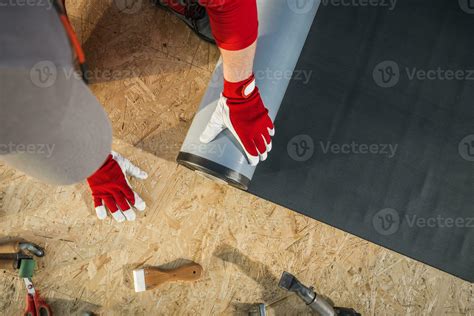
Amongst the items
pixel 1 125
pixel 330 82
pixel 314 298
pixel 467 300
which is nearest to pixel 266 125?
pixel 330 82

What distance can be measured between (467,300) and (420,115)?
82 centimetres

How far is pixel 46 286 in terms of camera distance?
4.95ft

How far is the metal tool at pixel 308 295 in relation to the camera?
58.4 inches

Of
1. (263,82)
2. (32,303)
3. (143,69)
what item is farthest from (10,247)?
(263,82)

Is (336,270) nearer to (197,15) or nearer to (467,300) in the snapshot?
(467,300)

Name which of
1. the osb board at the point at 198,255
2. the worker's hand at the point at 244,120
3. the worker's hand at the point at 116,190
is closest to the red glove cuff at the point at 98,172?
the worker's hand at the point at 116,190

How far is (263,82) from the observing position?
1.42 m

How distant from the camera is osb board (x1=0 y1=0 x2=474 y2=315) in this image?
1522mm

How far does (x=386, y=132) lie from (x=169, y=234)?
39.8 inches

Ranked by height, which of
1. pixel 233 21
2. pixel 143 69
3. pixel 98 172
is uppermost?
pixel 233 21

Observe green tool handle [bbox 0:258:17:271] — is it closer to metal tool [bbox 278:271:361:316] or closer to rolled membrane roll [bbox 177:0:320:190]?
rolled membrane roll [bbox 177:0:320:190]

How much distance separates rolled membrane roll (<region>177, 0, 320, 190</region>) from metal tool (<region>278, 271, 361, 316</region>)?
0.41m

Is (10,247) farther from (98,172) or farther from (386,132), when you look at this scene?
(386,132)

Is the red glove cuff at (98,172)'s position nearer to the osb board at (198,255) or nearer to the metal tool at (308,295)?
the osb board at (198,255)
